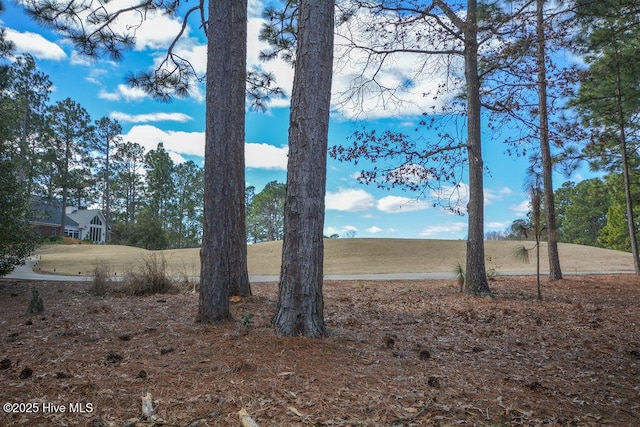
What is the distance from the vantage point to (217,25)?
17.3 feet

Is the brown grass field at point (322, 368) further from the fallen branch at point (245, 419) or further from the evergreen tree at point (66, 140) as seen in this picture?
the evergreen tree at point (66, 140)

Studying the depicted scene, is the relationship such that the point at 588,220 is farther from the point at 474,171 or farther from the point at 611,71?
the point at 474,171

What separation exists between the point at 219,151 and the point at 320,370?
3.18 m

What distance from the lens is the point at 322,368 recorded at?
3150 mm

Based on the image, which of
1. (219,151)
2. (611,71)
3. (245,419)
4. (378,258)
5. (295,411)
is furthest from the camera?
(378,258)

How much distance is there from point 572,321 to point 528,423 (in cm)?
435

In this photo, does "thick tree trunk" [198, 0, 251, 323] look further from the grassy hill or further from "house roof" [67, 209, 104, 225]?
"house roof" [67, 209, 104, 225]

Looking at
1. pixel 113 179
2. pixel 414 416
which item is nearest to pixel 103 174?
pixel 113 179

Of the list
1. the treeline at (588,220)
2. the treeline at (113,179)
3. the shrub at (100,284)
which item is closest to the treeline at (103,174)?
the treeline at (113,179)

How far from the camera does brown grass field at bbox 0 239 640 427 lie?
243 cm

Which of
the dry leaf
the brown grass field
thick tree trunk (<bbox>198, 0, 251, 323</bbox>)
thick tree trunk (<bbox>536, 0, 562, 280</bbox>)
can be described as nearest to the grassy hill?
thick tree trunk (<bbox>536, 0, 562, 280</bbox>)

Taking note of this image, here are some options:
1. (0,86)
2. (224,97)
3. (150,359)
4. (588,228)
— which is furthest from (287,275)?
(588,228)

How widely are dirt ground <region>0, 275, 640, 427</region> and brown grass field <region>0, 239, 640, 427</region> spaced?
0.6 inches

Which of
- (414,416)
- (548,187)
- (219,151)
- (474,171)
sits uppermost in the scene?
(548,187)
